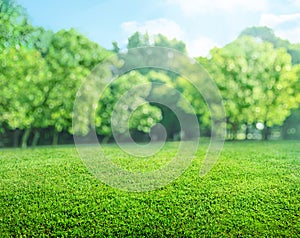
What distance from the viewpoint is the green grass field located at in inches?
268

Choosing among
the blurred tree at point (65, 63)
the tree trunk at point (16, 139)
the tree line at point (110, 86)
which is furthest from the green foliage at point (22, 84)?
the tree trunk at point (16, 139)

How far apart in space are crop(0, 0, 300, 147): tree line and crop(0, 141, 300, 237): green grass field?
17.4 feet

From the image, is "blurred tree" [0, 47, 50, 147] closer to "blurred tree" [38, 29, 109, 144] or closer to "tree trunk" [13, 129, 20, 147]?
"blurred tree" [38, 29, 109, 144]

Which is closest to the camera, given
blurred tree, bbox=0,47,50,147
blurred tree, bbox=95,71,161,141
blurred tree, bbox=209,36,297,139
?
blurred tree, bbox=0,47,50,147

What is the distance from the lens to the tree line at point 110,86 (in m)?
13.3

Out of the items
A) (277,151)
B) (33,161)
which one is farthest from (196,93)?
(33,161)

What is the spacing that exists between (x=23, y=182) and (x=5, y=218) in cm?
118

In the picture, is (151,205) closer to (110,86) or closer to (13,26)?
(13,26)

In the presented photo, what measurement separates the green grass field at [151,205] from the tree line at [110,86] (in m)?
5.31

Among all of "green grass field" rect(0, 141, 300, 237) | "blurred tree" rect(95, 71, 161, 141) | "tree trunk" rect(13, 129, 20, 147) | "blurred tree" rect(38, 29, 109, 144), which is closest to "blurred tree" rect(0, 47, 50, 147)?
"blurred tree" rect(38, 29, 109, 144)

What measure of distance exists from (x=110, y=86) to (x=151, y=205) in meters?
9.35

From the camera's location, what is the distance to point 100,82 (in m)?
14.3

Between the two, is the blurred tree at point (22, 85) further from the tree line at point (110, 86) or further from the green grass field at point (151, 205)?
the green grass field at point (151, 205)

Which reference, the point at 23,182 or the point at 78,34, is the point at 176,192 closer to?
the point at 23,182
